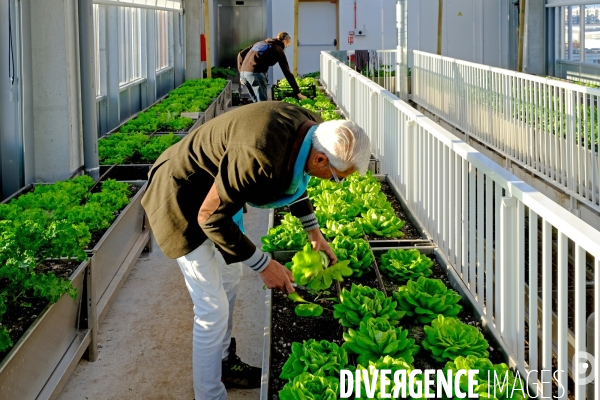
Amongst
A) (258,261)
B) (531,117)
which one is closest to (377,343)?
(258,261)

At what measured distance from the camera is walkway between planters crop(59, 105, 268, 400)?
13.6 feet

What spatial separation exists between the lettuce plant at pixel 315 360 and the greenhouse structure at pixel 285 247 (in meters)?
0.01

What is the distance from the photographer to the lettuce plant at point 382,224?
16.7 feet

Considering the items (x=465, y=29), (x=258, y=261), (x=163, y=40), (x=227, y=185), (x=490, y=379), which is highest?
(x=465, y=29)

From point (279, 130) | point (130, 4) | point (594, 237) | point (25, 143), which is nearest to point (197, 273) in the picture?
point (279, 130)

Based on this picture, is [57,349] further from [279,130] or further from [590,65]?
[590,65]

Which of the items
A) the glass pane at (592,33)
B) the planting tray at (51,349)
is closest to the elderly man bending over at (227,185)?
the planting tray at (51,349)

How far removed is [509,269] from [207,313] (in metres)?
1.35

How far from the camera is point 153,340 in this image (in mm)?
4801

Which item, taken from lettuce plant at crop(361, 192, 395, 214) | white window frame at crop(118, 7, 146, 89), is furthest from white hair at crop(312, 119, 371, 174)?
white window frame at crop(118, 7, 146, 89)

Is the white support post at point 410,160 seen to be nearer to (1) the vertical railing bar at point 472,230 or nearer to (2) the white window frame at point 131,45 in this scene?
(1) the vertical railing bar at point 472,230

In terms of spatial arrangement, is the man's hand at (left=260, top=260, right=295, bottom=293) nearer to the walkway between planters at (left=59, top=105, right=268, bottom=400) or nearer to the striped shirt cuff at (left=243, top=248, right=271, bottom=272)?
the striped shirt cuff at (left=243, top=248, right=271, bottom=272)

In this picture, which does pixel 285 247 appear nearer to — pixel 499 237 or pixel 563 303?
pixel 499 237

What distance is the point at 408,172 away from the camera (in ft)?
18.7
